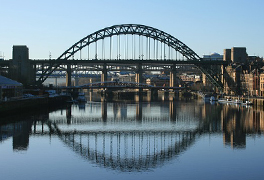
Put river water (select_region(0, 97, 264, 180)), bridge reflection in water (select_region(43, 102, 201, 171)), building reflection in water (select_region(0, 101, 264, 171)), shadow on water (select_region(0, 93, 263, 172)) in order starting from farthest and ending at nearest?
1. building reflection in water (select_region(0, 101, 264, 171))
2. shadow on water (select_region(0, 93, 263, 172))
3. bridge reflection in water (select_region(43, 102, 201, 171))
4. river water (select_region(0, 97, 264, 180))

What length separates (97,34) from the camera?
11512cm

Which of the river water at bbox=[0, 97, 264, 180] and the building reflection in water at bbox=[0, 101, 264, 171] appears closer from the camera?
the river water at bbox=[0, 97, 264, 180]

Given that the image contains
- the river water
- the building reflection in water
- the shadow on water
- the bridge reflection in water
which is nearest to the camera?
the river water

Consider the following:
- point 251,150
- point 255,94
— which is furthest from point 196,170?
point 255,94

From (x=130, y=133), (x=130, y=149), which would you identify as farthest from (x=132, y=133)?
(x=130, y=149)

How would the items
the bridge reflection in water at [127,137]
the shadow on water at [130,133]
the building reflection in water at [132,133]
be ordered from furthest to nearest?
1. the building reflection in water at [132,133]
2. the shadow on water at [130,133]
3. the bridge reflection in water at [127,137]

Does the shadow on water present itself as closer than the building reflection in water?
Yes

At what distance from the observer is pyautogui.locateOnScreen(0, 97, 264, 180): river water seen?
29906 millimetres

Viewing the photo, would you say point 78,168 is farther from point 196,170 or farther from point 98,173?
point 196,170

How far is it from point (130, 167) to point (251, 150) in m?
10.7

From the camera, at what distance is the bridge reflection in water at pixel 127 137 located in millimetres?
34219

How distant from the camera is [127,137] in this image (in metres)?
44.0

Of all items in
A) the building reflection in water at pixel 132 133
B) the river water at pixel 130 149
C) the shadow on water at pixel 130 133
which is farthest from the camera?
the building reflection in water at pixel 132 133

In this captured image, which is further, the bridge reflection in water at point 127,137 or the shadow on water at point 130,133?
the shadow on water at point 130,133
